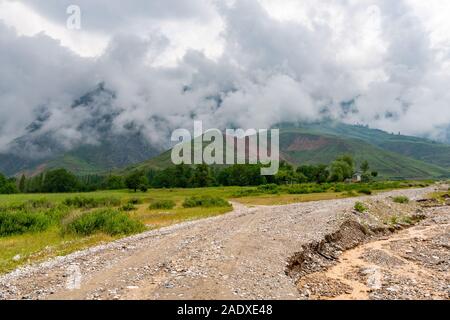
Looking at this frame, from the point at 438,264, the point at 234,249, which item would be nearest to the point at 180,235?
the point at 234,249

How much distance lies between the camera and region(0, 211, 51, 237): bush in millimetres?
45969

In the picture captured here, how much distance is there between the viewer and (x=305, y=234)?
3531cm

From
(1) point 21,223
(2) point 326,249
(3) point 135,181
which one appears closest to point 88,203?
(1) point 21,223

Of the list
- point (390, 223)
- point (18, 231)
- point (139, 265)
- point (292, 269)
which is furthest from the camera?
point (390, 223)

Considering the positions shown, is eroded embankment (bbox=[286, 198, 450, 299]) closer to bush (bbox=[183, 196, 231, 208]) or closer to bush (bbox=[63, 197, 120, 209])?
bush (bbox=[183, 196, 231, 208])

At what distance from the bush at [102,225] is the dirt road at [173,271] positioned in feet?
24.5

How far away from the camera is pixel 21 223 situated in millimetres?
47875

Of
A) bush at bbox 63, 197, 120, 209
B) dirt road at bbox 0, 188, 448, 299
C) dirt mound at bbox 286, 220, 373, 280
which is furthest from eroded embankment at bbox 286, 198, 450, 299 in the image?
bush at bbox 63, 197, 120, 209

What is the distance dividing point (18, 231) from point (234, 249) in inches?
1186

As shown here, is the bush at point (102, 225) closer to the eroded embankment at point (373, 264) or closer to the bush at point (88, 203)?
the eroded embankment at point (373, 264)

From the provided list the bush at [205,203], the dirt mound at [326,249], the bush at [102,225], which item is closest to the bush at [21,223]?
the bush at [102,225]

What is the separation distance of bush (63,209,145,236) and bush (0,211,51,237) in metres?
7.16

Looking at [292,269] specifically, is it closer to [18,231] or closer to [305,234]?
[305,234]

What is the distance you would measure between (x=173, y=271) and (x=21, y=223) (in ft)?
109
